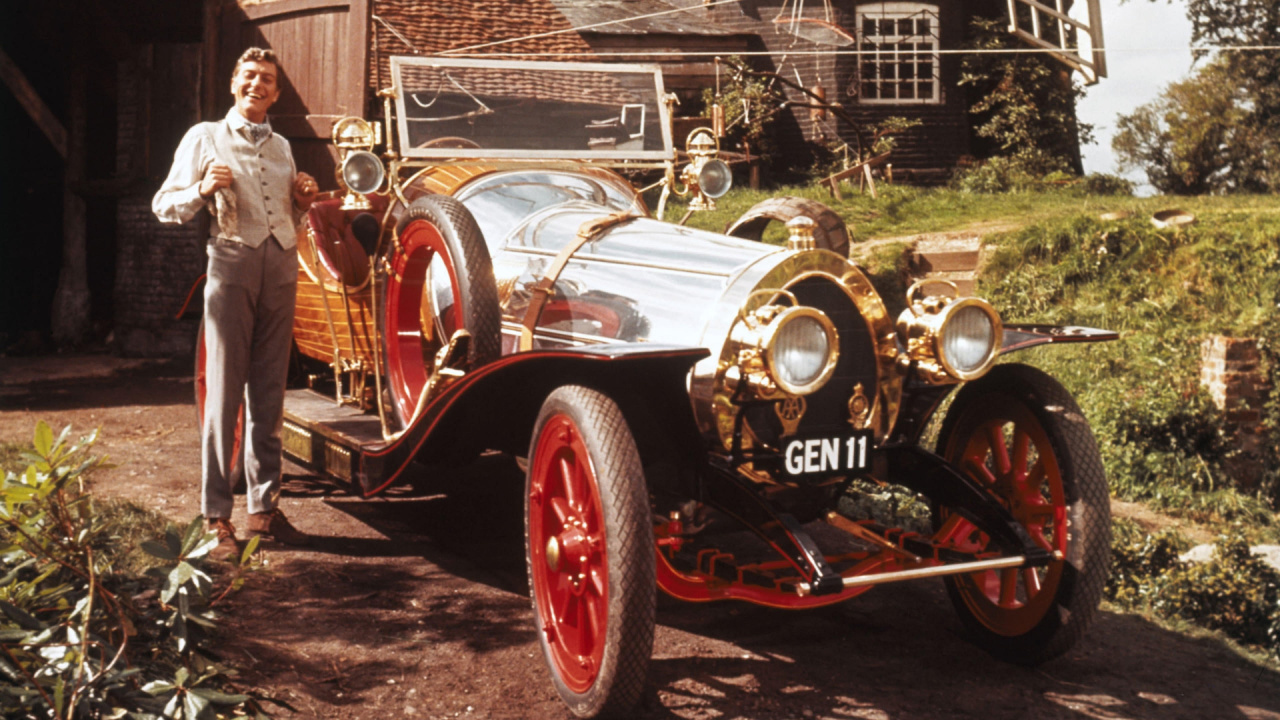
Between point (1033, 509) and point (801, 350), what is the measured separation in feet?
3.38

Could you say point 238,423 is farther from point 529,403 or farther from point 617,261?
point 617,261

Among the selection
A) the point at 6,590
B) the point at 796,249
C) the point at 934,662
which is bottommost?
the point at 934,662

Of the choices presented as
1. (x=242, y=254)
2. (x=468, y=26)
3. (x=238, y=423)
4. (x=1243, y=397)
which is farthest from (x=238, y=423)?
(x=1243, y=397)

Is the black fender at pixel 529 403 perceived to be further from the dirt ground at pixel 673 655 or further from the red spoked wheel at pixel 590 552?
the dirt ground at pixel 673 655

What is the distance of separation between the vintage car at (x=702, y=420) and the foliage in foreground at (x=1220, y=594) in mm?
911

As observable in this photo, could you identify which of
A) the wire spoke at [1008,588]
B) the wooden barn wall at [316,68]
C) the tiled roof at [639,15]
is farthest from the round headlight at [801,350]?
the tiled roof at [639,15]

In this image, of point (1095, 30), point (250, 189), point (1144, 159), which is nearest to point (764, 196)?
point (1095, 30)

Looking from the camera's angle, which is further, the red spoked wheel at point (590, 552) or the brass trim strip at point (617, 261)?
the brass trim strip at point (617, 261)

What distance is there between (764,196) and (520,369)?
472 inches

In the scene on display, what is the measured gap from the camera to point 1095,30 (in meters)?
15.5

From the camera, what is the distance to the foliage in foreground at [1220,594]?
4.37 metres

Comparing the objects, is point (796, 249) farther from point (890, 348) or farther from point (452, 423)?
point (452, 423)

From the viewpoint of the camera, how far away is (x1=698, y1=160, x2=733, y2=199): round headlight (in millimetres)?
5164

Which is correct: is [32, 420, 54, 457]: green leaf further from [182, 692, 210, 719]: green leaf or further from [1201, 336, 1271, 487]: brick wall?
[1201, 336, 1271, 487]: brick wall
